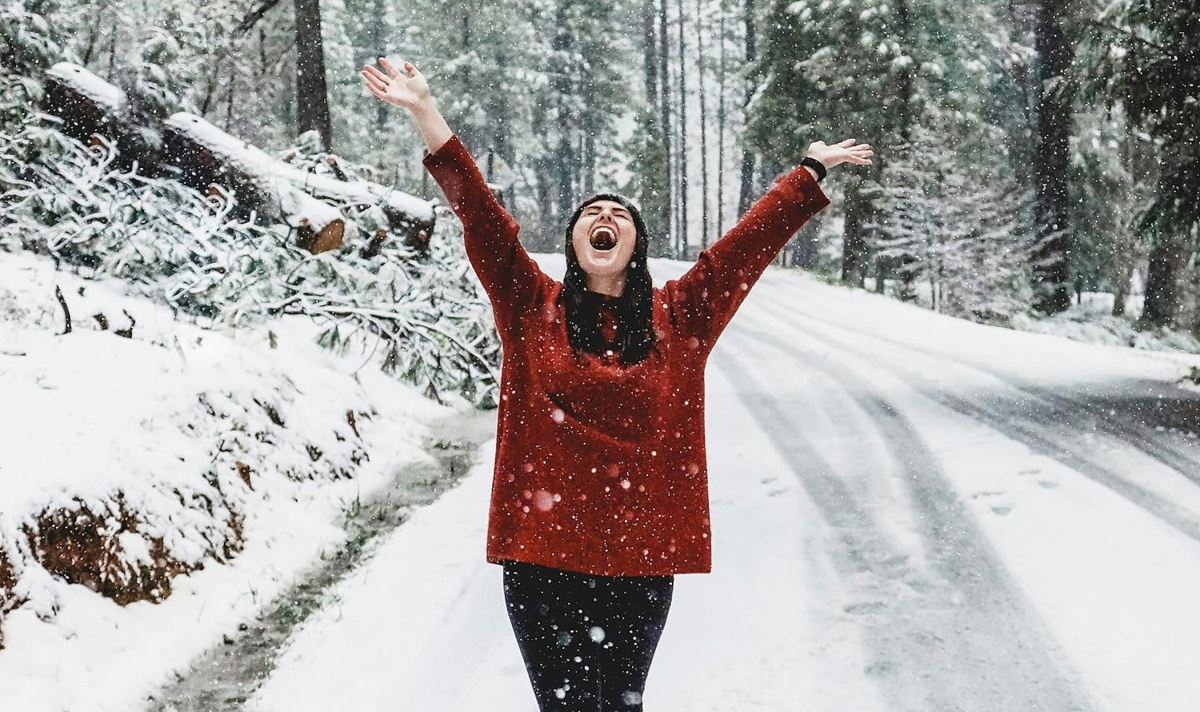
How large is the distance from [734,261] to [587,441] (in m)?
0.66

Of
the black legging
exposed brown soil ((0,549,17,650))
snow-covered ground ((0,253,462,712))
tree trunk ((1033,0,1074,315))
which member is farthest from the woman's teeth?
tree trunk ((1033,0,1074,315))

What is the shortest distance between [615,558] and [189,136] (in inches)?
358

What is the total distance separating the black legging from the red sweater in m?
0.07

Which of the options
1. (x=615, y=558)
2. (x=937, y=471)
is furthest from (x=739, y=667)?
(x=937, y=471)

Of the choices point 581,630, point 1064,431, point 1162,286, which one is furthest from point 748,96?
point 581,630

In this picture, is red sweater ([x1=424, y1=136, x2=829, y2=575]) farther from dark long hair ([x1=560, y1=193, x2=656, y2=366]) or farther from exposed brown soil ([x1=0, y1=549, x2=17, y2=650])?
exposed brown soil ([x1=0, y1=549, x2=17, y2=650])

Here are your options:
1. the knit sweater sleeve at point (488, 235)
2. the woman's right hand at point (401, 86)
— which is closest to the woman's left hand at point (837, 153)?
the knit sweater sleeve at point (488, 235)

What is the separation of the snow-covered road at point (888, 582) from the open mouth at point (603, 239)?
7.04ft

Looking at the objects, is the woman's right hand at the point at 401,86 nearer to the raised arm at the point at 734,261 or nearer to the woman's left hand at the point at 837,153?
the raised arm at the point at 734,261

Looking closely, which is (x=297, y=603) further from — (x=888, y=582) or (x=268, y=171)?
(x=268, y=171)

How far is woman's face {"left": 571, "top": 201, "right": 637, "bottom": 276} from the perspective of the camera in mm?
2270

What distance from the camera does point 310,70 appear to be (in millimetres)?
13500

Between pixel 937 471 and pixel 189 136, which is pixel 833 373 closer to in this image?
pixel 937 471

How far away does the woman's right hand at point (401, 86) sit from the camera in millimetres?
2266
